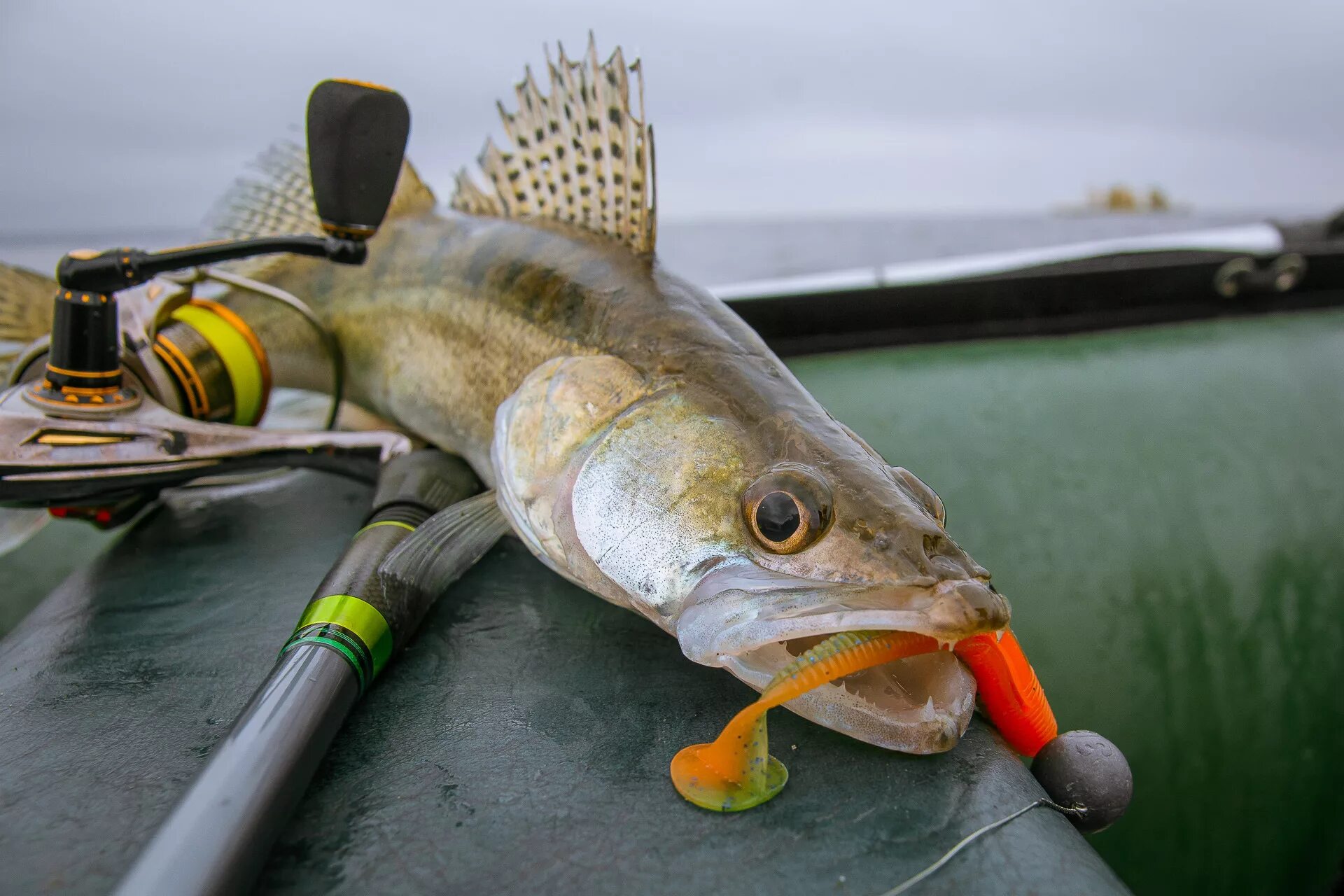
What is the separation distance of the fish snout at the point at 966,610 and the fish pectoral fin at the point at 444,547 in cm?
89

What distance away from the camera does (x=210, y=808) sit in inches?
35.9

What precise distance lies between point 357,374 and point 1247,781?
2675mm

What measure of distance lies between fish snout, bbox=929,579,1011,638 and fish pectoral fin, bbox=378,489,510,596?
35.1 inches

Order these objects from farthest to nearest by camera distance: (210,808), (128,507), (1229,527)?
1. (1229,527)
2. (128,507)
3. (210,808)

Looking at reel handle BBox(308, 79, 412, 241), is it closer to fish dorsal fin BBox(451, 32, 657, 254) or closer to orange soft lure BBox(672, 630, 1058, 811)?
fish dorsal fin BBox(451, 32, 657, 254)

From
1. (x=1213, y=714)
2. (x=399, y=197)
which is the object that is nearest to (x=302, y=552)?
(x=399, y=197)

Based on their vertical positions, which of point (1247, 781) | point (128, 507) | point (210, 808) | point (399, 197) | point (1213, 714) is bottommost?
point (1247, 781)

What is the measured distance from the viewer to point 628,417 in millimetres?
1486

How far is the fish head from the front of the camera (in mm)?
1091

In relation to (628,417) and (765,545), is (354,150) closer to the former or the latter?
(628,417)

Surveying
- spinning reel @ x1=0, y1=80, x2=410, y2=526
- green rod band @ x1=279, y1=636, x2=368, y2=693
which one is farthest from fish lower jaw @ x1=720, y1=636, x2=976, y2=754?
spinning reel @ x1=0, y1=80, x2=410, y2=526

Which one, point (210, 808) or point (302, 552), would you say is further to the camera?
point (302, 552)

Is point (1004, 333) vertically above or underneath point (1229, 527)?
above

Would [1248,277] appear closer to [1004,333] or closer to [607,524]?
[1004,333]
